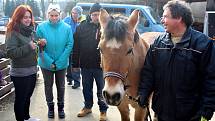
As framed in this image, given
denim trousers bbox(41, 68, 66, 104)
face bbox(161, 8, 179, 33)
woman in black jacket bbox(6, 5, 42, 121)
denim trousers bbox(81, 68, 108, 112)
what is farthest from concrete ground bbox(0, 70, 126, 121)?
face bbox(161, 8, 179, 33)

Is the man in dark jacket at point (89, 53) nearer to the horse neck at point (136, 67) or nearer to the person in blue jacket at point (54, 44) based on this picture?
the person in blue jacket at point (54, 44)

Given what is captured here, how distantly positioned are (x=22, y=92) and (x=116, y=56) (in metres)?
1.96

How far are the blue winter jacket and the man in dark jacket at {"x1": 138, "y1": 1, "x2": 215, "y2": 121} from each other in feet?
7.32

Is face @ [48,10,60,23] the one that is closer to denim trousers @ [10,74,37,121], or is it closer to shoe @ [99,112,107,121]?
denim trousers @ [10,74,37,121]

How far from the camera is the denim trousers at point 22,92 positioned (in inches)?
161

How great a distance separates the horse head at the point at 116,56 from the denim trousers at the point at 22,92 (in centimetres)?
171

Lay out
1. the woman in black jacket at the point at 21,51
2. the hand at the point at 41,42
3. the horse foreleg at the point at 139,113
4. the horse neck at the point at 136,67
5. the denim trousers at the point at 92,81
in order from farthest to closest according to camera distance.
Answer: the denim trousers at the point at 92,81
the hand at the point at 41,42
the woman in black jacket at the point at 21,51
the horse foreleg at the point at 139,113
the horse neck at the point at 136,67

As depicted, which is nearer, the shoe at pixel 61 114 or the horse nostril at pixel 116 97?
the horse nostril at pixel 116 97

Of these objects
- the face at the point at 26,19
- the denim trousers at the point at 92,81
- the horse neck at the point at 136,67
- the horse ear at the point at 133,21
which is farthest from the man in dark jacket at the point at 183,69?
the denim trousers at the point at 92,81

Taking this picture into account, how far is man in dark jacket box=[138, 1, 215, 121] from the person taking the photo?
94.0 inches

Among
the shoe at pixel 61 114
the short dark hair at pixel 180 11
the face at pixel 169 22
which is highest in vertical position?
the short dark hair at pixel 180 11

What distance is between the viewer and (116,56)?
270cm

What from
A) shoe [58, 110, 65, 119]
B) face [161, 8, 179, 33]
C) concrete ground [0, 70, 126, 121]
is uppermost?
face [161, 8, 179, 33]

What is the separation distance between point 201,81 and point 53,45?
265 centimetres
